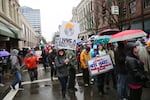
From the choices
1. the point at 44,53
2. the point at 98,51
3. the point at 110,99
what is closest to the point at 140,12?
the point at 44,53

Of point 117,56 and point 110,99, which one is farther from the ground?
point 117,56

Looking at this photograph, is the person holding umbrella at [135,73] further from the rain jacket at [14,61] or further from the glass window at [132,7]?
the glass window at [132,7]

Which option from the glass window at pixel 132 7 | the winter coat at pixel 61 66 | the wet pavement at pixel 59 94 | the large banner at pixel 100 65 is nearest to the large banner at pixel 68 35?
the winter coat at pixel 61 66

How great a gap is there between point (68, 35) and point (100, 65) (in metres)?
1.55

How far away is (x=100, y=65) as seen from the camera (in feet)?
32.2

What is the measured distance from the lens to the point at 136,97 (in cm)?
613

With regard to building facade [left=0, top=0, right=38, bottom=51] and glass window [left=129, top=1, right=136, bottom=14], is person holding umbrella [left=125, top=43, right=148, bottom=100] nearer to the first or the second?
building facade [left=0, top=0, right=38, bottom=51]

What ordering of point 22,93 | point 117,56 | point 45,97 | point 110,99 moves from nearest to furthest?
point 117,56 → point 110,99 → point 45,97 → point 22,93

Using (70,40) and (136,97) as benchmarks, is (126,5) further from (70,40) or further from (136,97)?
(136,97)

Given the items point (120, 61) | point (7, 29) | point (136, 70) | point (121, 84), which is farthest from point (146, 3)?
point (136, 70)

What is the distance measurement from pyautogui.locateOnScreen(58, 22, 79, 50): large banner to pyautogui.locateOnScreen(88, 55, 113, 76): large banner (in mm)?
1053

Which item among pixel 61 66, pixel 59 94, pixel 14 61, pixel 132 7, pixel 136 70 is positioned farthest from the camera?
pixel 132 7

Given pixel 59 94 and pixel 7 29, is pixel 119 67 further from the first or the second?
pixel 7 29

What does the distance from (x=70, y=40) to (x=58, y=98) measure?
6.46 feet
